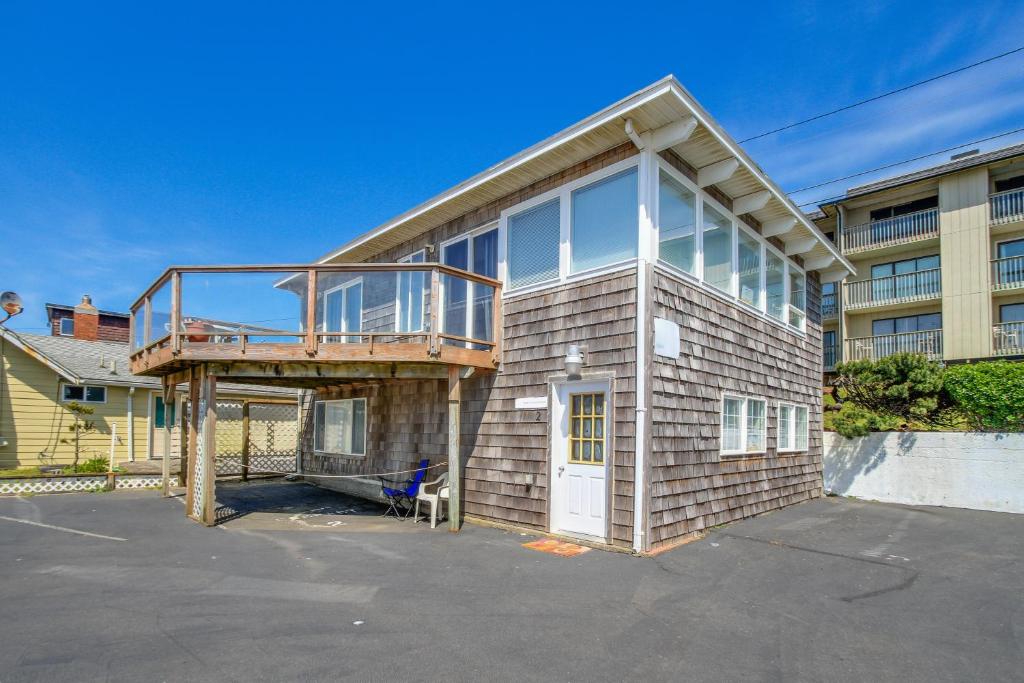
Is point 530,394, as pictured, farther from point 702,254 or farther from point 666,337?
point 702,254

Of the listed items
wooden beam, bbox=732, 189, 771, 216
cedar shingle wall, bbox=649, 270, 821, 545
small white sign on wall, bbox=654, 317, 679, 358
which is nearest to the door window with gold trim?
cedar shingle wall, bbox=649, 270, 821, 545

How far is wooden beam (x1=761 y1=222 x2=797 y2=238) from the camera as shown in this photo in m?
9.70

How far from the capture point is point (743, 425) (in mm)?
8984

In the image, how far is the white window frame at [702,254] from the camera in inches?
282

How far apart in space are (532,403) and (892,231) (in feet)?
59.9

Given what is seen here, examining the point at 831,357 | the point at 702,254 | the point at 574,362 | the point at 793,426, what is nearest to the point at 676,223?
the point at 702,254

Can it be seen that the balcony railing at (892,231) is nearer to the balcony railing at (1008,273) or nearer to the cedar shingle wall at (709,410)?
the balcony railing at (1008,273)

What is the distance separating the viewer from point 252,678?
347 cm

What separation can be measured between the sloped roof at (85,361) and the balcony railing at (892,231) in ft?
65.1

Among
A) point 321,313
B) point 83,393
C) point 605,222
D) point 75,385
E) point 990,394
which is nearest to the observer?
point 605,222

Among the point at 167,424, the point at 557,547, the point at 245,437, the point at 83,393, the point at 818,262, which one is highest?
the point at 818,262

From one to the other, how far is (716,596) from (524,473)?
10.4 ft

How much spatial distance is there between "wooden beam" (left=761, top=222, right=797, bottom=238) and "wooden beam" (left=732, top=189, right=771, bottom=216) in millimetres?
884

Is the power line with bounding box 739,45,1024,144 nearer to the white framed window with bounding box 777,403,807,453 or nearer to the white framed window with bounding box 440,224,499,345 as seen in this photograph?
the white framed window with bounding box 777,403,807,453
